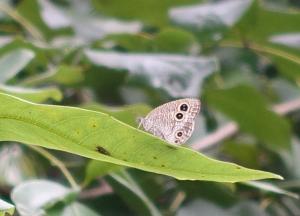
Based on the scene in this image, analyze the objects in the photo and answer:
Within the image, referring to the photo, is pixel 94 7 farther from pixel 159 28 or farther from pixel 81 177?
pixel 81 177

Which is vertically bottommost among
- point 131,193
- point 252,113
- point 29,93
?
point 252,113

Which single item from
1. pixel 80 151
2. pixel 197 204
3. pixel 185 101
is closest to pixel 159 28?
pixel 197 204

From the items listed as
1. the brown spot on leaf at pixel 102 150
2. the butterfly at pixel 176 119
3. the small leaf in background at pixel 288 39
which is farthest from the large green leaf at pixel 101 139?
the small leaf in background at pixel 288 39

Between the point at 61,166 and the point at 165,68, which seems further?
the point at 165,68

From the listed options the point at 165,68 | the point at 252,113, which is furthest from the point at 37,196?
the point at 252,113

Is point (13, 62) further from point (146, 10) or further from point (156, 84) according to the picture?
point (146, 10)

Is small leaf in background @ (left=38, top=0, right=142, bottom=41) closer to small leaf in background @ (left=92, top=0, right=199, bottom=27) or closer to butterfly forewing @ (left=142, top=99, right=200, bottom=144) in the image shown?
small leaf in background @ (left=92, top=0, right=199, bottom=27)
